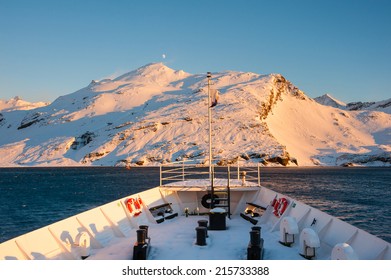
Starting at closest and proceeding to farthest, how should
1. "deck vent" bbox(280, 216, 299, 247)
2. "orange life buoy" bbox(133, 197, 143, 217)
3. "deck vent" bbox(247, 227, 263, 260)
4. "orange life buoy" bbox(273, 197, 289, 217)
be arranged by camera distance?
"deck vent" bbox(247, 227, 263, 260) < "deck vent" bbox(280, 216, 299, 247) < "orange life buoy" bbox(273, 197, 289, 217) < "orange life buoy" bbox(133, 197, 143, 217)

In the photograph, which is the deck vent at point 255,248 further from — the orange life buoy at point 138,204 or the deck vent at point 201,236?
the orange life buoy at point 138,204

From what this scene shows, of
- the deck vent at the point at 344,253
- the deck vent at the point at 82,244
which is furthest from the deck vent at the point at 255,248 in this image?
the deck vent at the point at 82,244

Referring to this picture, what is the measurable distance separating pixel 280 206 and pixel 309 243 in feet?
19.6

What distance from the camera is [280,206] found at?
62.7 ft

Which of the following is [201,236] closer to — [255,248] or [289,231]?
[255,248]

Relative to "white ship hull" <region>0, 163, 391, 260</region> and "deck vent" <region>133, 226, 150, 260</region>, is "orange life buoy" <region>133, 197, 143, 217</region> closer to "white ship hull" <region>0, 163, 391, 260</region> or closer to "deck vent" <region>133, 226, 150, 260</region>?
"white ship hull" <region>0, 163, 391, 260</region>

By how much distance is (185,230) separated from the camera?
1862 cm

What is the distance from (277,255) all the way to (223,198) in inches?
390

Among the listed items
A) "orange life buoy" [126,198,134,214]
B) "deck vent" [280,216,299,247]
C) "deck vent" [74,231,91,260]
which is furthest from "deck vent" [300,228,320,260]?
"orange life buoy" [126,198,134,214]

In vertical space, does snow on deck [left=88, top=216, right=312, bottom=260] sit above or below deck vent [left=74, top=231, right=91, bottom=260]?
below

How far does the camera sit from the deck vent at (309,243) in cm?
1310

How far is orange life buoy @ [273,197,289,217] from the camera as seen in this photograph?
18750 mm

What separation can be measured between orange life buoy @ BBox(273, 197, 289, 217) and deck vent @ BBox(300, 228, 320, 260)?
16.3 feet
